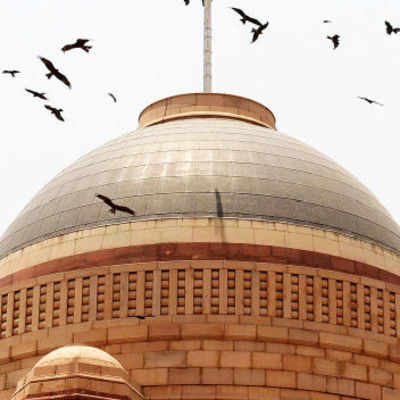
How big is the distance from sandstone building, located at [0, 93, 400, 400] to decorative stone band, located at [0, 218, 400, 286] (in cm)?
3

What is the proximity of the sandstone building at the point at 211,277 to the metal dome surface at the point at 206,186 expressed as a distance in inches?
1.5

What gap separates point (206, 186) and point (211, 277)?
2.27 meters

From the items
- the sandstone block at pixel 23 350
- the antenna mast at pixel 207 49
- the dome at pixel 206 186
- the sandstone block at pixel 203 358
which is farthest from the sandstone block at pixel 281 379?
the antenna mast at pixel 207 49

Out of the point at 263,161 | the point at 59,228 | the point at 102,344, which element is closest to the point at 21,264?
the point at 59,228

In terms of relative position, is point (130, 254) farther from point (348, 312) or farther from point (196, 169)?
point (348, 312)

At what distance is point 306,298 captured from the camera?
2694 centimetres

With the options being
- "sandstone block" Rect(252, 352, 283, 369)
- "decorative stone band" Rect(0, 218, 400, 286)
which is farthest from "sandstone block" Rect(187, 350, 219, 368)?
"decorative stone band" Rect(0, 218, 400, 286)

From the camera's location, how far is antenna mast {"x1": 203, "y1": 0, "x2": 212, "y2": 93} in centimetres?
3628

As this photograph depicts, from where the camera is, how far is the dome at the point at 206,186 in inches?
1099

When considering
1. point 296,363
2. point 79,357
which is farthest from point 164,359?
point 79,357

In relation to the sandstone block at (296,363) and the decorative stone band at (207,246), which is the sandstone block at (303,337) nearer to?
the sandstone block at (296,363)

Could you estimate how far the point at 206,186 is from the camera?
28156mm

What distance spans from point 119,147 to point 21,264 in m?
3.52

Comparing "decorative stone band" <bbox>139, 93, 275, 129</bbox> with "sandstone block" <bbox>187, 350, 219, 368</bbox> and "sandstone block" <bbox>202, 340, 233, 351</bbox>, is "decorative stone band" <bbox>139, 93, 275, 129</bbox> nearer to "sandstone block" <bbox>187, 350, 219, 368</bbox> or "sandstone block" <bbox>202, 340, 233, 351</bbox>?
"sandstone block" <bbox>202, 340, 233, 351</bbox>
